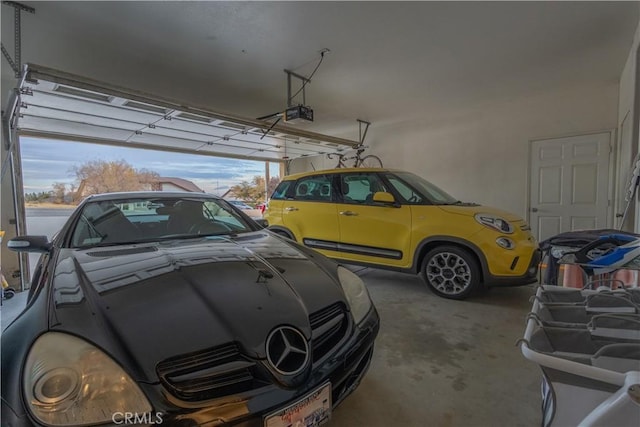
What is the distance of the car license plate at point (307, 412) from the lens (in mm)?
1021

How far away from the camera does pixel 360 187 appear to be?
405cm

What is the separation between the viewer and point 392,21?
2926mm

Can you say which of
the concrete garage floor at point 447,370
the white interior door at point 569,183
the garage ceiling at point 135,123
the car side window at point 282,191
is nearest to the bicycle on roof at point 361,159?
the garage ceiling at point 135,123

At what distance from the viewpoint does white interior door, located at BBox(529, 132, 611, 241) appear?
16.1ft

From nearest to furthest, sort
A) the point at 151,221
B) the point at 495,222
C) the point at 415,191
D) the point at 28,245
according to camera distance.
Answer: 1. the point at 28,245
2. the point at 151,221
3. the point at 495,222
4. the point at 415,191

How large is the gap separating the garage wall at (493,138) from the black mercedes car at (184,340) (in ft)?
17.9

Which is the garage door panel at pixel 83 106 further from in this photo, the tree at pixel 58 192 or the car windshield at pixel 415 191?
the tree at pixel 58 192

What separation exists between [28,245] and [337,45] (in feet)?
10.6

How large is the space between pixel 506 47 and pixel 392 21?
60.4 inches

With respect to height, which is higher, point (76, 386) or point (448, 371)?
point (76, 386)

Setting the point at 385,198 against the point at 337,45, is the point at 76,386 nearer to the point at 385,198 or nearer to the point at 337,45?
the point at 385,198

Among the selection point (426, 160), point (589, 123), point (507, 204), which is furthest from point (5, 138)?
point (589, 123)

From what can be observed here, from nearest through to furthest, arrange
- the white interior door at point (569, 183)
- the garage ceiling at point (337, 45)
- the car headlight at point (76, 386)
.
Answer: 1. the car headlight at point (76, 386)
2. the garage ceiling at point (337, 45)
3. the white interior door at point (569, 183)

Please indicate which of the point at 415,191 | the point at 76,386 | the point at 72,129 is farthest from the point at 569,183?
the point at 72,129
